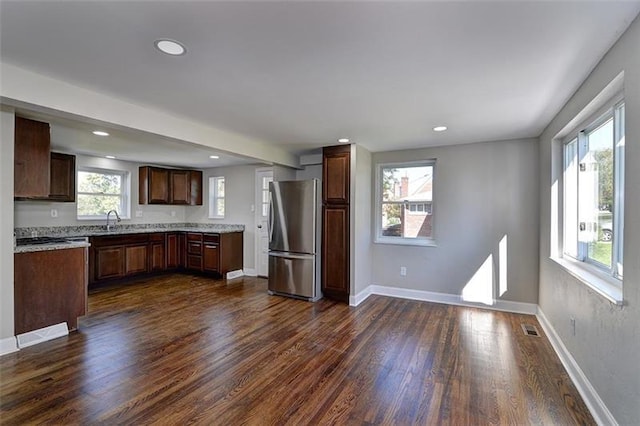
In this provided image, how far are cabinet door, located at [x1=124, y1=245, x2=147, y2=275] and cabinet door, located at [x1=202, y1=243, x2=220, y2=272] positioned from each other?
1013mm

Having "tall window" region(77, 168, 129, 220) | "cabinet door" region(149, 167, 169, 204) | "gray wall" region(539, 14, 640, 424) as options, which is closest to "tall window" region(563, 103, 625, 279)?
"gray wall" region(539, 14, 640, 424)

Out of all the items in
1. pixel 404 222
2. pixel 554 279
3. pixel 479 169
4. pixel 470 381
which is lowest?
pixel 470 381

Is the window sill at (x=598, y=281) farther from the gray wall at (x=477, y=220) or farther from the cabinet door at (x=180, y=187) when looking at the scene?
the cabinet door at (x=180, y=187)

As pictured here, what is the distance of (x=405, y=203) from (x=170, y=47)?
12.0ft

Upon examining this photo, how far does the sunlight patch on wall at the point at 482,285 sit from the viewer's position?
4.03m

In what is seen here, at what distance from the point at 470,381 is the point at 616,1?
2.44 meters

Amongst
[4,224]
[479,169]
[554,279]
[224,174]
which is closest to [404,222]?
[479,169]

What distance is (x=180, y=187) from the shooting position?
6.25m

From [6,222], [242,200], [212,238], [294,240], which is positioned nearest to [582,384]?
[294,240]

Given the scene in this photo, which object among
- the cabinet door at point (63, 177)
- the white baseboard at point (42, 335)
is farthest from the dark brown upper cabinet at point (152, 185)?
the white baseboard at point (42, 335)

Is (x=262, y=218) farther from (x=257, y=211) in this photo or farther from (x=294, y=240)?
(x=294, y=240)

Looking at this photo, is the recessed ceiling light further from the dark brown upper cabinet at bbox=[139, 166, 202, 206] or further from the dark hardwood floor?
the dark brown upper cabinet at bbox=[139, 166, 202, 206]

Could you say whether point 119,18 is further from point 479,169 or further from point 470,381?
point 479,169

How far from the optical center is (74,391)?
2.12 m
